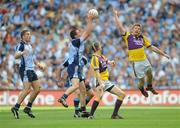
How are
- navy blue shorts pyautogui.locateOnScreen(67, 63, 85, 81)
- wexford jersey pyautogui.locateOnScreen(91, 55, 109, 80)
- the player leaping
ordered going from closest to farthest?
wexford jersey pyautogui.locateOnScreen(91, 55, 109, 80) → navy blue shorts pyautogui.locateOnScreen(67, 63, 85, 81) → the player leaping

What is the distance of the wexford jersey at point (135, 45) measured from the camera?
2331 centimetres

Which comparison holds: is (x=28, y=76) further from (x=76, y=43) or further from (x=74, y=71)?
(x=76, y=43)

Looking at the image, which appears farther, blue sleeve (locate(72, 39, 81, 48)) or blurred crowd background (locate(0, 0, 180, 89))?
blurred crowd background (locate(0, 0, 180, 89))

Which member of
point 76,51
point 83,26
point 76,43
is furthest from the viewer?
point 83,26

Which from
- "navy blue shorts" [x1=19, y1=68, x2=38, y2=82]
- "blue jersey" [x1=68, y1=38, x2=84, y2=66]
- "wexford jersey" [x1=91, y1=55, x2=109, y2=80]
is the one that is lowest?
"navy blue shorts" [x1=19, y1=68, x2=38, y2=82]

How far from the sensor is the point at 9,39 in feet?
120

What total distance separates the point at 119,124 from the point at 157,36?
19.2 metres

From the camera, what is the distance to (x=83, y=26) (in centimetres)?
3791

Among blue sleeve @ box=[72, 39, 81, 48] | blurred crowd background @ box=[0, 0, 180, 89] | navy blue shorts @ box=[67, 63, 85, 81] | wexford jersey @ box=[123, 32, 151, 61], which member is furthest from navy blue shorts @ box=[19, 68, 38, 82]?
blurred crowd background @ box=[0, 0, 180, 89]

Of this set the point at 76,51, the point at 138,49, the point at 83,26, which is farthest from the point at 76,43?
the point at 83,26

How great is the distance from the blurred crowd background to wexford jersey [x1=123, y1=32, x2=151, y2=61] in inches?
407

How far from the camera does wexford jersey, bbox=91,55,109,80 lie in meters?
21.1

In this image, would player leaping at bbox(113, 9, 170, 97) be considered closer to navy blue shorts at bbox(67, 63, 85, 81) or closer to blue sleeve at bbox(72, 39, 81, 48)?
blue sleeve at bbox(72, 39, 81, 48)

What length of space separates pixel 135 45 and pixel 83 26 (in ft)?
47.8
